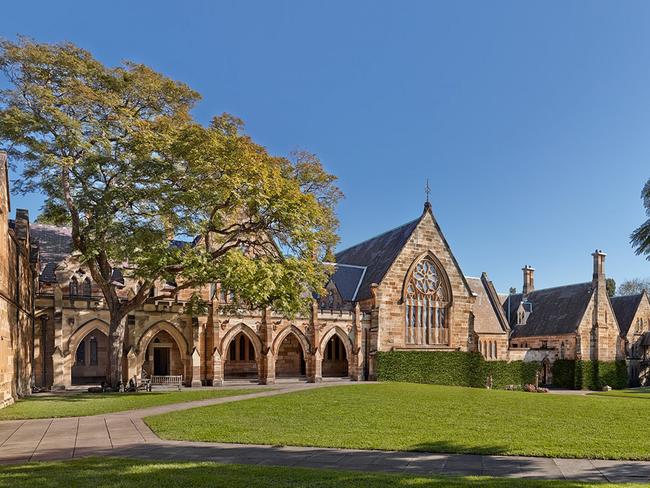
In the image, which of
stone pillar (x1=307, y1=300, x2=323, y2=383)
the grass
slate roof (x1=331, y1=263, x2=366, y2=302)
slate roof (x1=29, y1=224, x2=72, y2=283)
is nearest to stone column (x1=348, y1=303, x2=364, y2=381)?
stone pillar (x1=307, y1=300, x2=323, y2=383)

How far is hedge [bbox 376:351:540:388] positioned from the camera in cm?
3731

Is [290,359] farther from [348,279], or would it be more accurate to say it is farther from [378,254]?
[378,254]

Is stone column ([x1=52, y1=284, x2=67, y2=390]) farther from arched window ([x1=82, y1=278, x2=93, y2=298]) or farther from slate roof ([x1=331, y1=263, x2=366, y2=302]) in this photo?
slate roof ([x1=331, y1=263, x2=366, y2=302])

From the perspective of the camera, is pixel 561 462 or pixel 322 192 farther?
pixel 322 192

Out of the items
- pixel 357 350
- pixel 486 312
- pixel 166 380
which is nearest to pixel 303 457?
pixel 166 380

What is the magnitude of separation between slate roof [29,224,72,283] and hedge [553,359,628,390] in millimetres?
44264

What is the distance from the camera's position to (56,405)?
19.6m

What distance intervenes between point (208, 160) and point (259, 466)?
16605 millimetres

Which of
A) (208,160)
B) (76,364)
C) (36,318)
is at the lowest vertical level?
(76,364)

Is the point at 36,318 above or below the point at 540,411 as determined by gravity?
above

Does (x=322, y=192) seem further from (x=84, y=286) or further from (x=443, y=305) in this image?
(x=84, y=286)

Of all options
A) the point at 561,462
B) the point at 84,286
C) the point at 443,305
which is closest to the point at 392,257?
the point at 443,305

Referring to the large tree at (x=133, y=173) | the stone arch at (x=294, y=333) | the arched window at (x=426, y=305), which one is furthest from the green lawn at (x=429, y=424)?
the arched window at (x=426, y=305)

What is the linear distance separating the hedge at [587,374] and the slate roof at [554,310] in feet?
10.6
